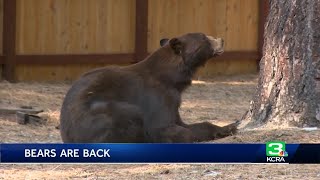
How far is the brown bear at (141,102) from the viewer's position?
790cm

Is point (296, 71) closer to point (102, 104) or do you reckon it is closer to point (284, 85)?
point (284, 85)

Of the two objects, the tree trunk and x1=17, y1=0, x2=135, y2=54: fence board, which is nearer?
the tree trunk

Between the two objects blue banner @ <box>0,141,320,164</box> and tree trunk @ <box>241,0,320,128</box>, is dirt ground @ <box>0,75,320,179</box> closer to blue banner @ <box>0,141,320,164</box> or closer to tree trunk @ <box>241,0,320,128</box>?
tree trunk @ <box>241,0,320,128</box>

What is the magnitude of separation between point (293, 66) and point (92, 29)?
24.5 feet

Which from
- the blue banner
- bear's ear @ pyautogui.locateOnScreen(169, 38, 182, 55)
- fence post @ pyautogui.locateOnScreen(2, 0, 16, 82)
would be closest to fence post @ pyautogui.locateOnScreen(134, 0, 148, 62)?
fence post @ pyautogui.locateOnScreen(2, 0, 16, 82)

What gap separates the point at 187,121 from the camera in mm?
11391

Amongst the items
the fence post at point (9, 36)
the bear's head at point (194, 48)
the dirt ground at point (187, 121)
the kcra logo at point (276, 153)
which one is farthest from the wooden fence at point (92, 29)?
the kcra logo at point (276, 153)

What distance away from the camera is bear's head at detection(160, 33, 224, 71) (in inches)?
Result: 339

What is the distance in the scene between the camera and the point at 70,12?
49.4 ft

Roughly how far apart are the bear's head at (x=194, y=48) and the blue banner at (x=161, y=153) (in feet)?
8.70

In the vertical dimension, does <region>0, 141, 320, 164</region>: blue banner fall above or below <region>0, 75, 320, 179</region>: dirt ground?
above

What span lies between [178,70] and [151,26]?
7.30 meters

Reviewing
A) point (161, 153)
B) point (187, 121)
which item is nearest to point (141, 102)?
point (161, 153)

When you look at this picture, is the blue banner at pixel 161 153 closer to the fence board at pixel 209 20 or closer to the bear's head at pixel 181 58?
the bear's head at pixel 181 58
